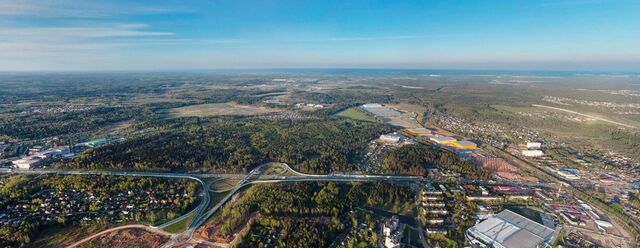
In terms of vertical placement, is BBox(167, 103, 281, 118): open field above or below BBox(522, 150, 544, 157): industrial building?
above

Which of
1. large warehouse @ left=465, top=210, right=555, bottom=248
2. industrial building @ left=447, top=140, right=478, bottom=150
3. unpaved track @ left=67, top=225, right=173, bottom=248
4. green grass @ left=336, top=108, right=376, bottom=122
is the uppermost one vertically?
green grass @ left=336, top=108, right=376, bottom=122

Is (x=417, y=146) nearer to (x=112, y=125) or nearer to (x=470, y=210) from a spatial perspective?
(x=470, y=210)

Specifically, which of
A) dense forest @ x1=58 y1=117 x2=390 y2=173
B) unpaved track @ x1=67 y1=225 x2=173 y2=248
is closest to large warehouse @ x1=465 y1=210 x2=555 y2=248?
dense forest @ x1=58 y1=117 x2=390 y2=173

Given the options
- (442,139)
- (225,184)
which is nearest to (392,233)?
(225,184)

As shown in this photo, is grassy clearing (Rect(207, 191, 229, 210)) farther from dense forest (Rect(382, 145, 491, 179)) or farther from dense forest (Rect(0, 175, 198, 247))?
dense forest (Rect(382, 145, 491, 179))

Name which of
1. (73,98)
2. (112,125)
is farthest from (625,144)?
(73,98)

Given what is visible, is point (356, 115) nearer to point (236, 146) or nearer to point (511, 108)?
point (236, 146)
